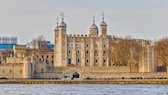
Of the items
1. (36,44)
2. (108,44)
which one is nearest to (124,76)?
(108,44)

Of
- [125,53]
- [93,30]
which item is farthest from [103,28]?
[125,53]

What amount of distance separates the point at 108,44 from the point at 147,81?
89.0 feet

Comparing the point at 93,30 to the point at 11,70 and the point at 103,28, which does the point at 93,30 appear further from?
the point at 11,70

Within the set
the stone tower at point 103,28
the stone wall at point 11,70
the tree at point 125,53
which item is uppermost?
the stone tower at point 103,28

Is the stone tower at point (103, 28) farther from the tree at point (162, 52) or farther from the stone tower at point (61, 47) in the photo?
the tree at point (162, 52)

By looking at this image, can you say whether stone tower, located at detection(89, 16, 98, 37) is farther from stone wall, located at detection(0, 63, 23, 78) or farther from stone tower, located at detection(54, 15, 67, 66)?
stone wall, located at detection(0, 63, 23, 78)

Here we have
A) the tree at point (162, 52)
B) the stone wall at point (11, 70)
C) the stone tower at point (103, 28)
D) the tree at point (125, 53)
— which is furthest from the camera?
the stone tower at point (103, 28)

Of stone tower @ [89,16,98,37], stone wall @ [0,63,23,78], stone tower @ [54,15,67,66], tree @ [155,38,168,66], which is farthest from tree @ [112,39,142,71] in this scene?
stone wall @ [0,63,23,78]

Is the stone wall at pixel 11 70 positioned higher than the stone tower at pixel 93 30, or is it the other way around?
the stone tower at pixel 93 30

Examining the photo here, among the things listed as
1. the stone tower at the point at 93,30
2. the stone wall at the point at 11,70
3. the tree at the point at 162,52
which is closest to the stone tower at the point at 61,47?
the stone tower at the point at 93,30

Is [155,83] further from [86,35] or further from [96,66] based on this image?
Answer: [86,35]

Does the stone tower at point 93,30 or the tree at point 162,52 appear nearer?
the tree at point 162,52

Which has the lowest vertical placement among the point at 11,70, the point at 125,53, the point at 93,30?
the point at 11,70

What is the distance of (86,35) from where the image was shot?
136 m
